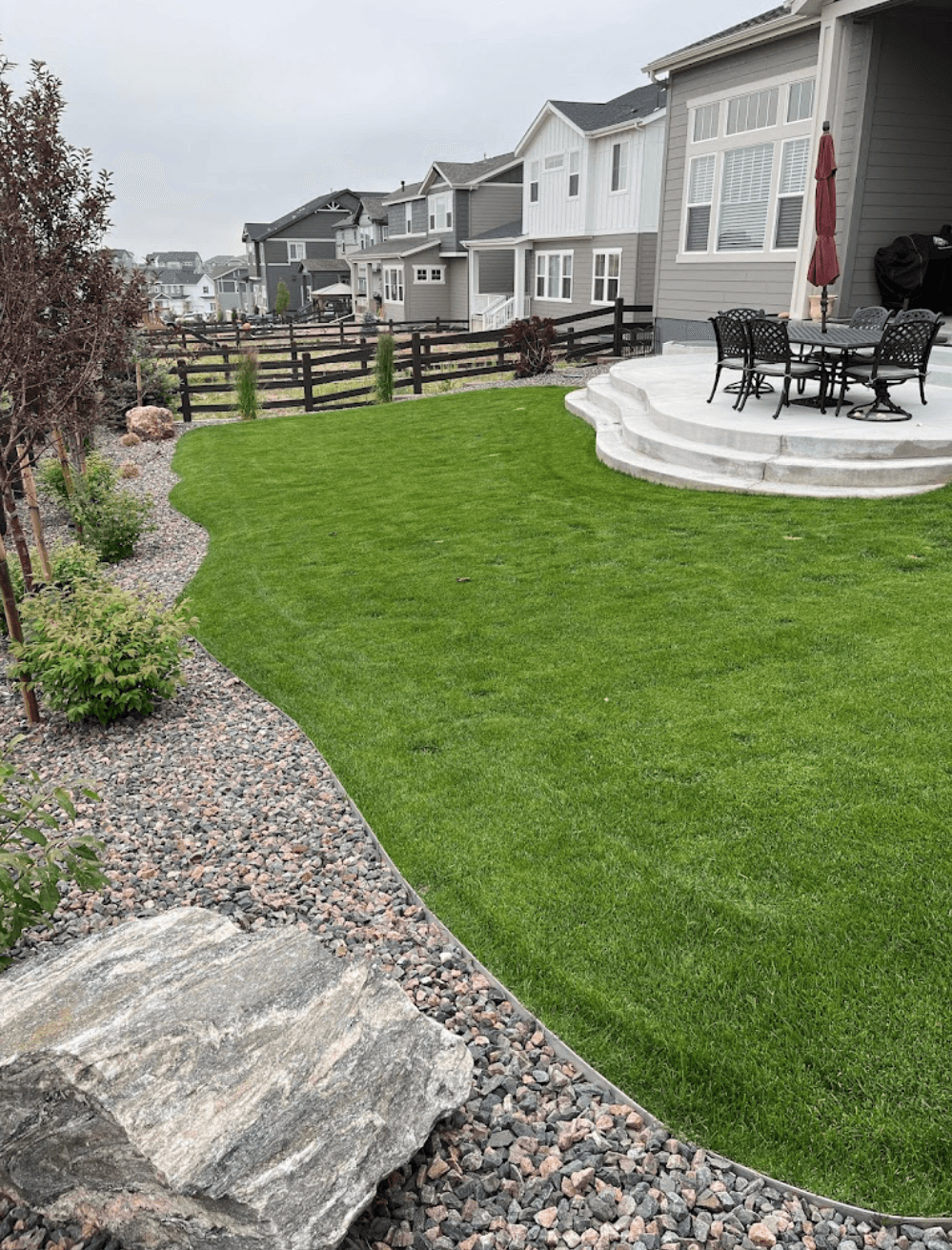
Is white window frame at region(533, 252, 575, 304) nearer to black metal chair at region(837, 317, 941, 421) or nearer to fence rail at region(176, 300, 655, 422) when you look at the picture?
fence rail at region(176, 300, 655, 422)

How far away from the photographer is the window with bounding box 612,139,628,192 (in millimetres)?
23969

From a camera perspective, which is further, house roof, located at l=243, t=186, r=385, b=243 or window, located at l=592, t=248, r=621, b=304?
house roof, located at l=243, t=186, r=385, b=243

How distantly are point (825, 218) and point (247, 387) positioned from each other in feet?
35.2

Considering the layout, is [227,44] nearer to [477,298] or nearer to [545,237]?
[545,237]

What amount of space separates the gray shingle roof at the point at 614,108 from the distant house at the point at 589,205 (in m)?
0.03

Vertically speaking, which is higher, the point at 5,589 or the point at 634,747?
the point at 5,589

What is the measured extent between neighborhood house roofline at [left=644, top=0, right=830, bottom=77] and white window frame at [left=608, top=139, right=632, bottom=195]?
307 inches

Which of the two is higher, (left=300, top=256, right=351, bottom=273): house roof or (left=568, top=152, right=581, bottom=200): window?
(left=568, top=152, right=581, bottom=200): window

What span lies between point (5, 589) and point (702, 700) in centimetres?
415

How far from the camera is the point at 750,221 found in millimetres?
14805

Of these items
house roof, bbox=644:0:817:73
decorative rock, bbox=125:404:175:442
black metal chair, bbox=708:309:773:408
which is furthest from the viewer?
decorative rock, bbox=125:404:175:442

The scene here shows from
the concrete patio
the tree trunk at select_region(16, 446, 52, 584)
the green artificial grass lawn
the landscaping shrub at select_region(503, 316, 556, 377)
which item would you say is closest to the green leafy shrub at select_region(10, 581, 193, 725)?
the green artificial grass lawn

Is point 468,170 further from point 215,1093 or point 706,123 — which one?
point 215,1093

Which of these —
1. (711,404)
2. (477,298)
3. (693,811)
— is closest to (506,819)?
(693,811)
